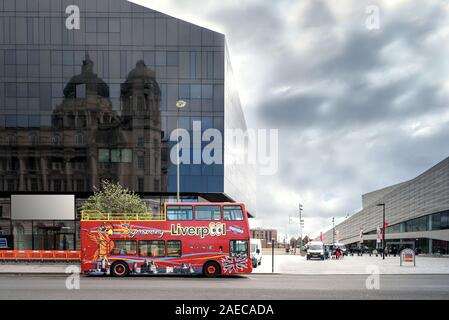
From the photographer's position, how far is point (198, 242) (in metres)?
27.2

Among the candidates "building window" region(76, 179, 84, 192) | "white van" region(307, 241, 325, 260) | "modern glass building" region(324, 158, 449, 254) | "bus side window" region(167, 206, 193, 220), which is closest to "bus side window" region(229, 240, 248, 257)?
"bus side window" region(167, 206, 193, 220)

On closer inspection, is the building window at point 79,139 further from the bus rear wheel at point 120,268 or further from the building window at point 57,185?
the bus rear wheel at point 120,268

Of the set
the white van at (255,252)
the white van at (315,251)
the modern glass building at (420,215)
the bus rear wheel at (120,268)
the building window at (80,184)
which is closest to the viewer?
the bus rear wheel at (120,268)

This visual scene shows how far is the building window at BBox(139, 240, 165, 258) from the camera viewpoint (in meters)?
27.3

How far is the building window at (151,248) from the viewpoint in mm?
27312

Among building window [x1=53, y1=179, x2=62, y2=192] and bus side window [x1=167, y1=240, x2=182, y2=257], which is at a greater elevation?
building window [x1=53, y1=179, x2=62, y2=192]

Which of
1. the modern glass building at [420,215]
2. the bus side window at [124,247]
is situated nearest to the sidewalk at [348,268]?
the bus side window at [124,247]

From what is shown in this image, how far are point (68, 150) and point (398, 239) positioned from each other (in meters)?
80.1

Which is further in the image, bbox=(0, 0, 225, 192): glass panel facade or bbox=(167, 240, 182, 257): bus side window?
bbox=(0, 0, 225, 192): glass panel facade

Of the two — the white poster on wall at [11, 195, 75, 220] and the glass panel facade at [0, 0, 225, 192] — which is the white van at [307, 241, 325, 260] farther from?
the white poster on wall at [11, 195, 75, 220]

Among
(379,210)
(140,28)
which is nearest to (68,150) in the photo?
(140,28)

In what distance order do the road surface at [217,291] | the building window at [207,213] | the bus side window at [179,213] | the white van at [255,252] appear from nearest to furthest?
the road surface at [217,291] < the building window at [207,213] < the bus side window at [179,213] < the white van at [255,252]

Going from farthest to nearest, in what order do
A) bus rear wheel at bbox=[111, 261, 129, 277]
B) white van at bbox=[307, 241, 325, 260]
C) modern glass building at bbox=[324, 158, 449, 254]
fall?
modern glass building at bbox=[324, 158, 449, 254] < white van at bbox=[307, 241, 325, 260] < bus rear wheel at bbox=[111, 261, 129, 277]

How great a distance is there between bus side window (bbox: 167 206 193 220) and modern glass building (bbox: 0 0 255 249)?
2169cm
